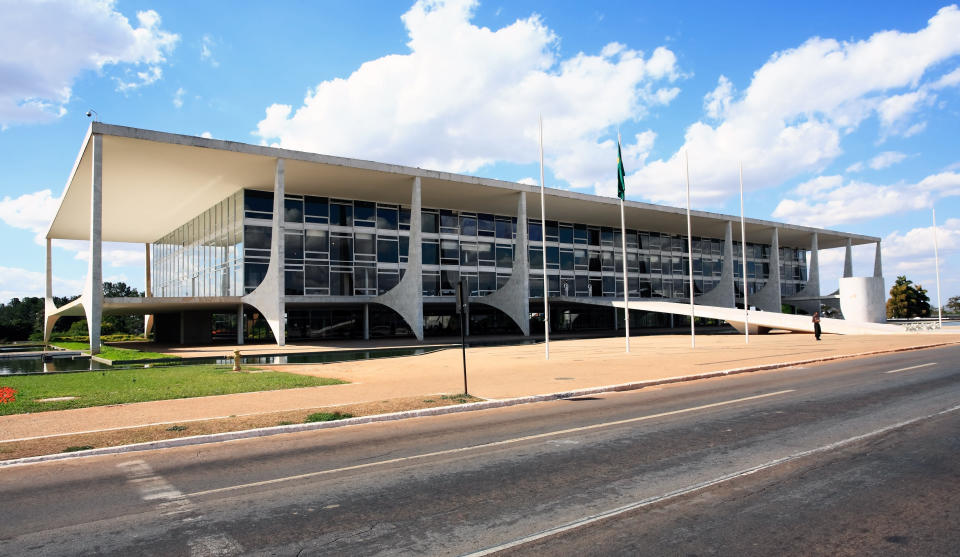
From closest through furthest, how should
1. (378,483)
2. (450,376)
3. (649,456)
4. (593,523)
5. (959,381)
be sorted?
(593,523) < (378,483) < (649,456) < (959,381) < (450,376)

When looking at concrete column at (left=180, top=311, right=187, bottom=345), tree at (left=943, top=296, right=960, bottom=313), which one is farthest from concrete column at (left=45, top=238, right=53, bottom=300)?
tree at (left=943, top=296, right=960, bottom=313)

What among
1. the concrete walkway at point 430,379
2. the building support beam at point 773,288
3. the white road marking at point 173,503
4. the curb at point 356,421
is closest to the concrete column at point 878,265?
the building support beam at point 773,288

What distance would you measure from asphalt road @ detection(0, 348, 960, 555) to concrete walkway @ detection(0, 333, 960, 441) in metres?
2.89

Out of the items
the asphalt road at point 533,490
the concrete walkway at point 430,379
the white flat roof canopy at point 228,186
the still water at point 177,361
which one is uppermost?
the white flat roof canopy at point 228,186

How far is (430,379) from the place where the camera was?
16.8 m

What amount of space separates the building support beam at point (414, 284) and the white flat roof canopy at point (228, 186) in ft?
7.20

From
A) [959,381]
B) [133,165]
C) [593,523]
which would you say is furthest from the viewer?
[133,165]

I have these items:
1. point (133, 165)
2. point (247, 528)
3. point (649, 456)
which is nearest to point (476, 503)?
point (247, 528)

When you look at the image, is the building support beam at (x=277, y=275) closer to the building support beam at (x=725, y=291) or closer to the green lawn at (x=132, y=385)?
the green lawn at (x=132, y=385)

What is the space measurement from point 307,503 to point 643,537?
319 cm

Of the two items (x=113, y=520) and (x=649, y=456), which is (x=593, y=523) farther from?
(x=113, y=520)

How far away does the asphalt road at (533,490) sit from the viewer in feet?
15.0

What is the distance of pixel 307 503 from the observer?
18.4 ft

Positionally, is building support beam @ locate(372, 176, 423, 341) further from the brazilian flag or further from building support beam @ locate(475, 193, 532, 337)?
the brazilian flag
